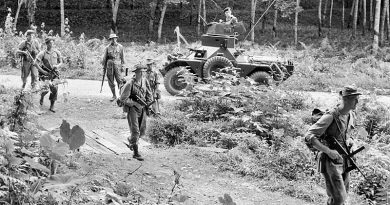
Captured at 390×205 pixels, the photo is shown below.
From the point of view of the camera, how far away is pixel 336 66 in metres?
20.3

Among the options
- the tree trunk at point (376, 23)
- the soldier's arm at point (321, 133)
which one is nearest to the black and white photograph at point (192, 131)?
the soldier's arm at point (321, 133)

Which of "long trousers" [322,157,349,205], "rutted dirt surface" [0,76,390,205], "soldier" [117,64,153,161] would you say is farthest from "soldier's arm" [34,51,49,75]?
"long trousers" [322,157,349,205]

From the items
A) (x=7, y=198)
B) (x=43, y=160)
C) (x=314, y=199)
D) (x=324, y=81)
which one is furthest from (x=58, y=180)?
(x=324, y=81)

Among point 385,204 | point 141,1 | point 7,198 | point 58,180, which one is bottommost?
point 385,204

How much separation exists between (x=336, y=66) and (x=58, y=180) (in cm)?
1764

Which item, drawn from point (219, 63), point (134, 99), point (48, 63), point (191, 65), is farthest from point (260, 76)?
point (134, 99)

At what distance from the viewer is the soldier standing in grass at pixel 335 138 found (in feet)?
19.1

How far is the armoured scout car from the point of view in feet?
48.9

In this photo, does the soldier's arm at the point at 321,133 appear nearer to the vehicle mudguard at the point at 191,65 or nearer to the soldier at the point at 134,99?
the soldier at the point at 134,99

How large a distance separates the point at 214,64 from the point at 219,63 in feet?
0.48

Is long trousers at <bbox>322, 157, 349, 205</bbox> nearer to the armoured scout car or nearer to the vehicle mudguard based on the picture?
the armoured scout car

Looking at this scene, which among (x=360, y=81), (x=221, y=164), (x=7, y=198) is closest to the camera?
(x=7, y=198)

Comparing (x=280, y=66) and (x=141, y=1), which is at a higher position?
(x=141, y=1)

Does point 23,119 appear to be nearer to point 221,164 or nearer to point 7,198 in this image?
point 7,198
